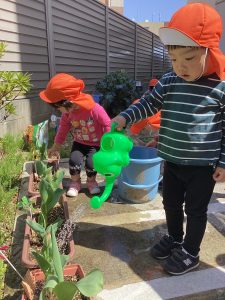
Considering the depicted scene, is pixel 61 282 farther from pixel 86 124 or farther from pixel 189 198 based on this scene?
pixel 86 124

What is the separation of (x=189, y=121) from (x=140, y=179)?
3.64 ft

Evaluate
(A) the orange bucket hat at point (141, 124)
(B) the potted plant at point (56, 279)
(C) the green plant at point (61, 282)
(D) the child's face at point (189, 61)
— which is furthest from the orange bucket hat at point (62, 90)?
(C) the green plant at point (61, 282)

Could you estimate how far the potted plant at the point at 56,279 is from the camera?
1.39m

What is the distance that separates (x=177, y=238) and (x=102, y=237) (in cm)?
54

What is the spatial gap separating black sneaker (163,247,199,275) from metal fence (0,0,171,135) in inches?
125

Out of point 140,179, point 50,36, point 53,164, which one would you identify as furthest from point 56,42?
point 140,179

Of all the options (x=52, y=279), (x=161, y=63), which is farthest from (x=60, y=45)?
(x=161, y=63)

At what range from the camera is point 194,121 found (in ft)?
5.92

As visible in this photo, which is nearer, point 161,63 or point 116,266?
point 116,266

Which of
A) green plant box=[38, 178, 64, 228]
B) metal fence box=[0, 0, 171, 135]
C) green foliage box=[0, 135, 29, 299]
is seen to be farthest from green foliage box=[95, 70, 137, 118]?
green plant box=[38, 178, 64, 228]

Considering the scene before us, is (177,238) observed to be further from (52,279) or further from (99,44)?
(99,44)

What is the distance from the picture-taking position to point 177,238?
223 centimetres

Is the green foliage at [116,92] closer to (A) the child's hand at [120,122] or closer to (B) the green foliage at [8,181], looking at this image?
(B) the green foliage at [8,181]

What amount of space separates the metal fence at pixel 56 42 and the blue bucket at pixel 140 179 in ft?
7.53
